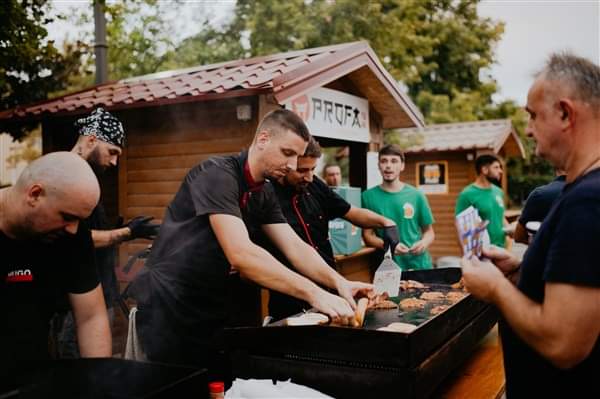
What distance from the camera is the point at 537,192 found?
113 inches

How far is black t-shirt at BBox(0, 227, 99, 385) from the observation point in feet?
6.72

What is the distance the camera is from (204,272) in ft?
8.77

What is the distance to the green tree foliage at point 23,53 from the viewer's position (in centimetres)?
754

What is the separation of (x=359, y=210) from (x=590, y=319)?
3151 mm

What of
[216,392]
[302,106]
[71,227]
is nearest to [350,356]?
[216,392]

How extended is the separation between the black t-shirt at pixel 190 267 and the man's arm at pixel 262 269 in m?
0.07

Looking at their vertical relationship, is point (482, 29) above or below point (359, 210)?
above

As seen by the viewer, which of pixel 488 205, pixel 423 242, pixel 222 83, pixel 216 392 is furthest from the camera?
pixel 488 205

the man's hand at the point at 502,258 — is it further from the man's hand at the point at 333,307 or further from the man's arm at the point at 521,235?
the man's arm at the point at 521,235

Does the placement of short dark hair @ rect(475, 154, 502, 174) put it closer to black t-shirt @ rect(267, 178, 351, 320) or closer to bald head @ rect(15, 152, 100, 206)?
black t-shirt @ rect(267, 178, 351, 320)

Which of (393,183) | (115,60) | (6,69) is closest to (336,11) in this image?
(115,60)

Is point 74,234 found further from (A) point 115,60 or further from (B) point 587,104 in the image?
(A) point 115,60

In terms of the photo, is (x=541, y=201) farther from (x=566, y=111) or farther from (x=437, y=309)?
(x=566, y=111)

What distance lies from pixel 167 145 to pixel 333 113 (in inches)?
81.1
